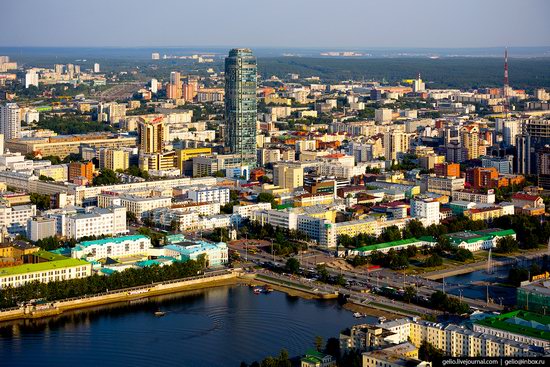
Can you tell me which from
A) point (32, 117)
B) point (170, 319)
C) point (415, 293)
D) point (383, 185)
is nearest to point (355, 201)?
point (383, 185)

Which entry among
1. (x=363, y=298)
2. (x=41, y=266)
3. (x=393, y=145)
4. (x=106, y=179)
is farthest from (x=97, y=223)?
(x=393, y=145)

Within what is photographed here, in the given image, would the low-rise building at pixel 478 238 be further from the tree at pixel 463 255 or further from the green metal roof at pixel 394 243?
the tree at pixel 463 255

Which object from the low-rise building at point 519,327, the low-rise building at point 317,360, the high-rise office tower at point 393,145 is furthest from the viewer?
the high-rise office tower at point 393,145

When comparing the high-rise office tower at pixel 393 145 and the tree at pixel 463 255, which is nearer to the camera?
the tree at pixel 463 255

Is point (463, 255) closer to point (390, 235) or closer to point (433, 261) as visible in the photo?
point (433, 261)

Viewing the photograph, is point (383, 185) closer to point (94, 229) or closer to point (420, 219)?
point (420, 219)

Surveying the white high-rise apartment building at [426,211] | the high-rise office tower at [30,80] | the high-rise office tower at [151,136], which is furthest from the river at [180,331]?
the high-rise office tower at [30,80]
